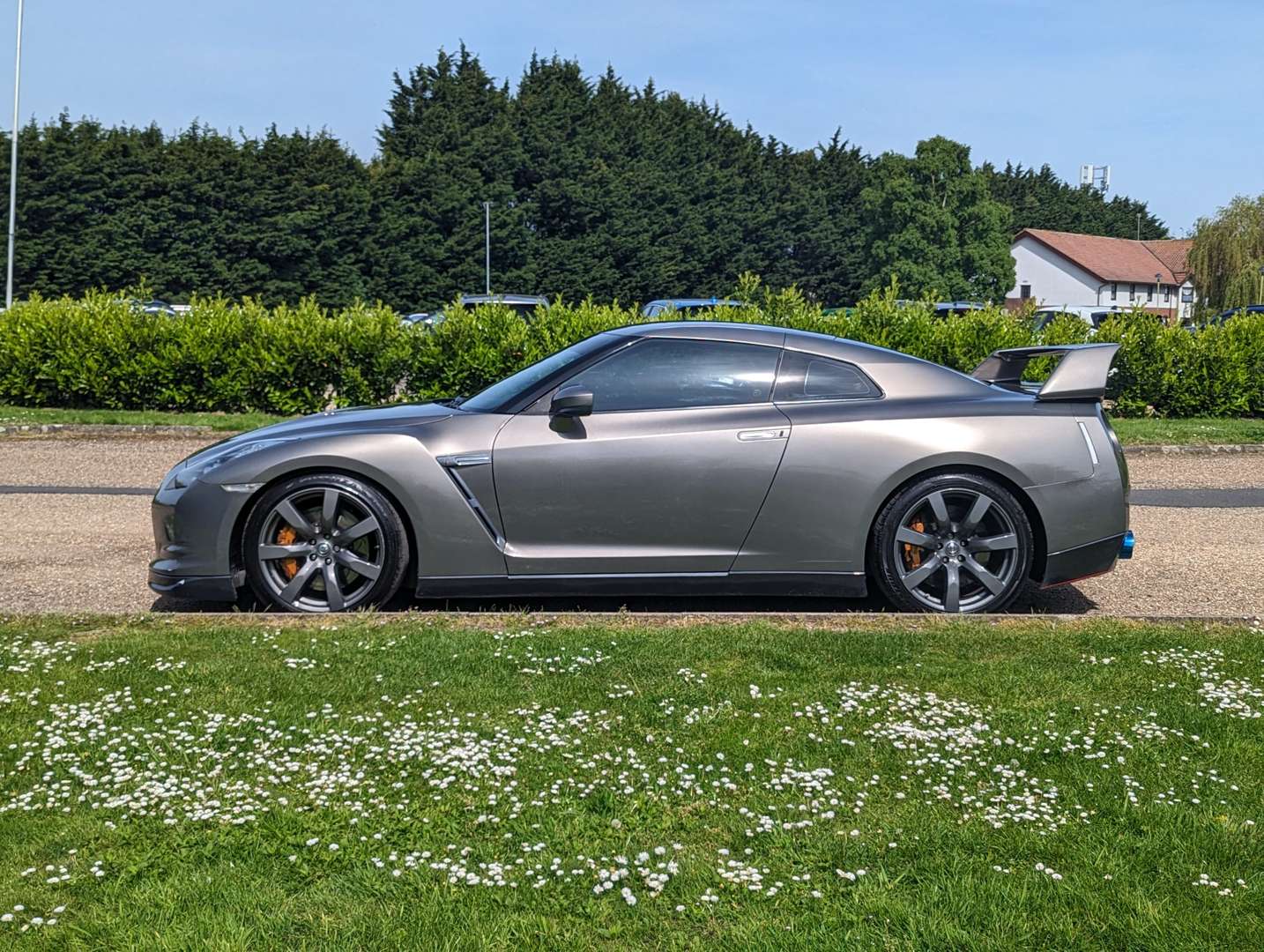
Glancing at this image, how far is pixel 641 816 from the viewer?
365 cm

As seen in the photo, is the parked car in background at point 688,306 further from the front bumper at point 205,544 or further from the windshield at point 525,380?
the front bumper at point 205,544

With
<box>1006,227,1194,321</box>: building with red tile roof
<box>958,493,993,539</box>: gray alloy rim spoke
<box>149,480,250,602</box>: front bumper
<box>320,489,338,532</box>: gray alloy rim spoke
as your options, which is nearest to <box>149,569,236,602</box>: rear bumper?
<box>149,480,250,602</box>: front bumper

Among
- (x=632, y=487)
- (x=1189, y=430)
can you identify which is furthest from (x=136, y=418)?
(x=1189, y=430)

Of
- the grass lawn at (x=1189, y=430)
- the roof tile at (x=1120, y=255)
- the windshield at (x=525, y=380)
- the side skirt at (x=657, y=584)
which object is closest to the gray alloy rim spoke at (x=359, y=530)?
the side skirt at (x=657, y=584)

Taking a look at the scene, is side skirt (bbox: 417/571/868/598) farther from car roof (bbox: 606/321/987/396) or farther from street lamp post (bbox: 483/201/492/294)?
street lamp post (bbox: 483/201/492/294)

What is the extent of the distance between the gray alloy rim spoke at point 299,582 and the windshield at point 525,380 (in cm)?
111

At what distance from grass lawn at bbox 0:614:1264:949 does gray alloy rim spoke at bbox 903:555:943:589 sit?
552mm

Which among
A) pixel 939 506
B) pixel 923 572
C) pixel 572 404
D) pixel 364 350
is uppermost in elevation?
pixel 364 350

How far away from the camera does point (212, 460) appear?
634 centimetres

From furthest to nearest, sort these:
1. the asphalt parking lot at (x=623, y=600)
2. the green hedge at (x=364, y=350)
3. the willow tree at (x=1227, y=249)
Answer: the willow tree at (x=1227, y=249)
the green hedge at (x=364, y=350)
the asphalt parking lot at (x=623, y=600)

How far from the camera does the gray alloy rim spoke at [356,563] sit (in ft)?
20.4

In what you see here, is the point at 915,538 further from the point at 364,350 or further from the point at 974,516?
the point at 364,350

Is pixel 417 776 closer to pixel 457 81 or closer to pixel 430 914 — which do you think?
pixel 430 914

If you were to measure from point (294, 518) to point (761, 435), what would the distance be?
7.59 feet
